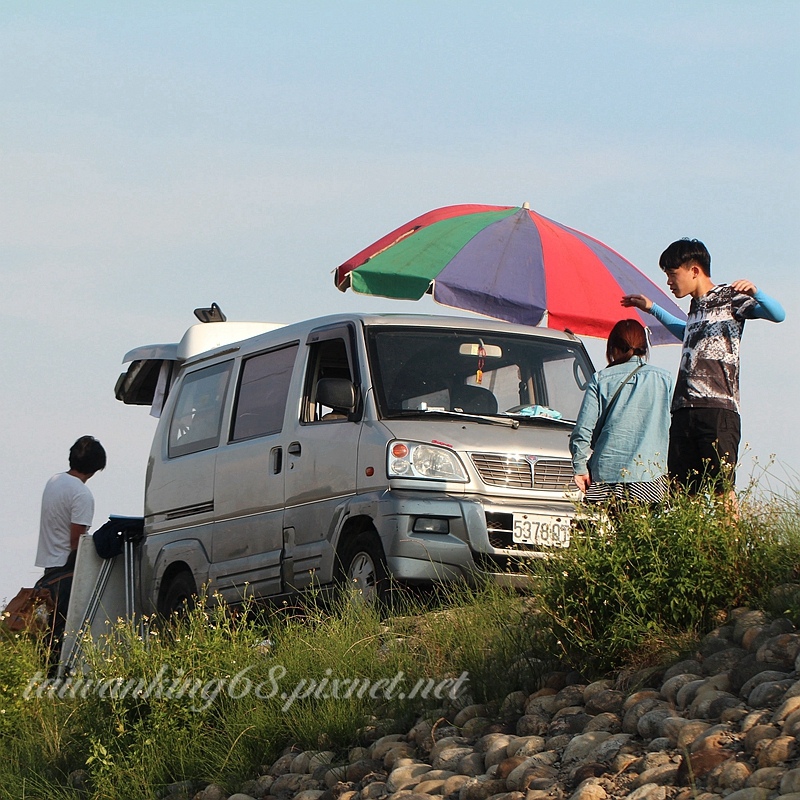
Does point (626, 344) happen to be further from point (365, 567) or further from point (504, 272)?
point (504, 272)

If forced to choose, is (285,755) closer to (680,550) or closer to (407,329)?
(680,550)

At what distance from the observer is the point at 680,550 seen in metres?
6.31

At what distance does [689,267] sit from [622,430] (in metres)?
0.94

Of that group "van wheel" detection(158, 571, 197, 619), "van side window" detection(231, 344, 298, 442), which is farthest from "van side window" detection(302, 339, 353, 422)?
"van wheel" detection(158, 571, 197, 619)

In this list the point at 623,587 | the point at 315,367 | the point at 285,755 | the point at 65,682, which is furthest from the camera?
the point at 315,367

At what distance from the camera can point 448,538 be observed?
8.36 m

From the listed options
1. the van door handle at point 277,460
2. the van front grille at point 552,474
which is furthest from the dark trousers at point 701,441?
the van door handle at point 277,460

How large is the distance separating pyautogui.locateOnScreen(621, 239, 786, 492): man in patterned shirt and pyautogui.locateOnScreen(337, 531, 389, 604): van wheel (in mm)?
1853

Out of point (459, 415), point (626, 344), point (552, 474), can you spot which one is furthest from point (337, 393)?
point (626, 344)

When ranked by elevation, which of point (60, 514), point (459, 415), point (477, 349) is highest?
point (477, 349)

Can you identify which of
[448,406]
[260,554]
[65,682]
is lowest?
[65,682]

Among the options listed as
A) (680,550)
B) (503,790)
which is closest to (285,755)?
(503,790)

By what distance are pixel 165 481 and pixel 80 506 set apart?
0.82 m

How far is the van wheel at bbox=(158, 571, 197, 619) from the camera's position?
34.3 feet
